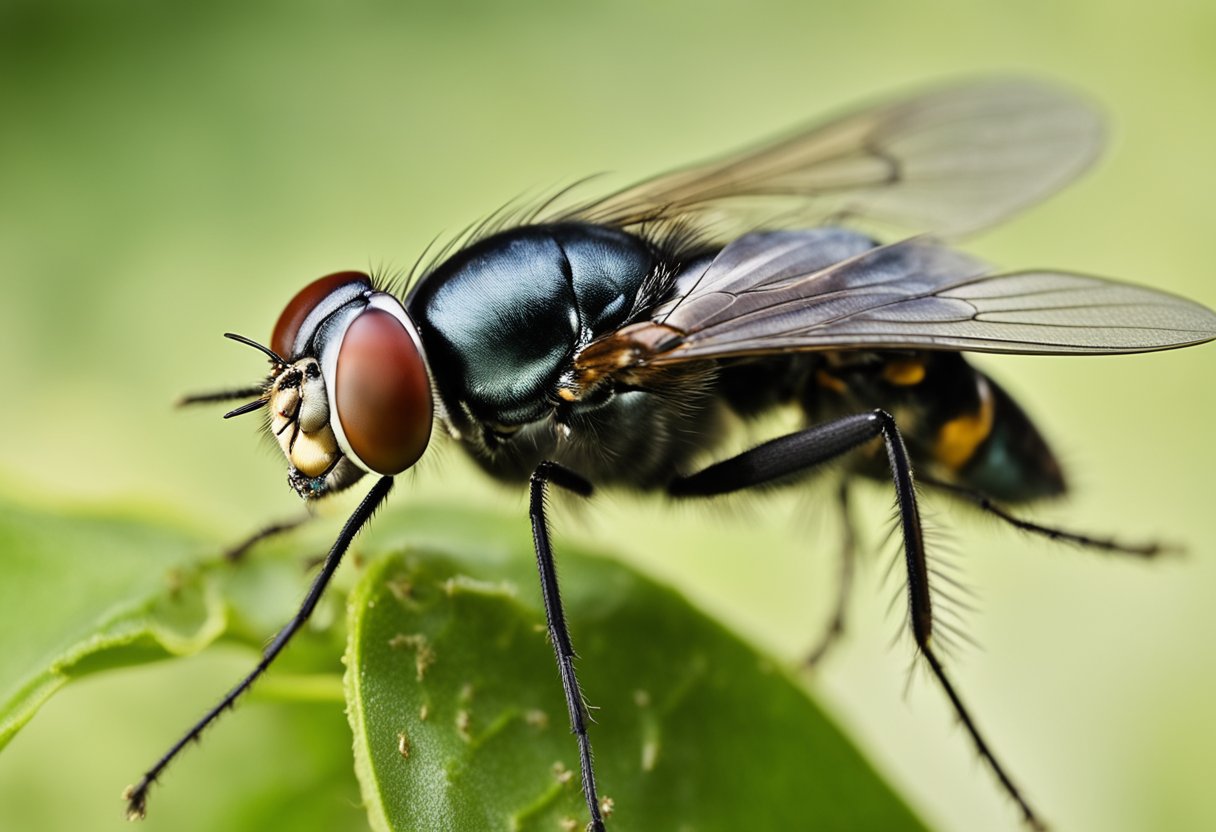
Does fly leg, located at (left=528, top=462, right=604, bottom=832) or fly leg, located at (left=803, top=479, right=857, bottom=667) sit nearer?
fly leg, located at (left=528, top=462, right=604, bottom=832)

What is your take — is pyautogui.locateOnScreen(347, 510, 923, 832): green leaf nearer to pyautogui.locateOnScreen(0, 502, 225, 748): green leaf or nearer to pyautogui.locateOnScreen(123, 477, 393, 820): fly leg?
pyautogui.locateOnScreen(123, 477, 393, 820): fly leg

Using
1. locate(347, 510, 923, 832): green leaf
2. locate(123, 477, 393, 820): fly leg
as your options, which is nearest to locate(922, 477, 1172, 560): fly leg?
locate(347, 510, 923, 832): green leaf

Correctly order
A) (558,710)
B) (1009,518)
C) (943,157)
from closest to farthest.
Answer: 1. (558,710)
2. (1009,518)
3. (943,157)

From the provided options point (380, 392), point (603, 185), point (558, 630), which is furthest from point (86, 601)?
point (603, 185)

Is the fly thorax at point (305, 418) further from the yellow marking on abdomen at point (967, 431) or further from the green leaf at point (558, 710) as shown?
the yellow marking on abdomen at point (967, 431)

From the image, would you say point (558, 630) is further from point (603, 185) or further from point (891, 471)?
point (603, 185)

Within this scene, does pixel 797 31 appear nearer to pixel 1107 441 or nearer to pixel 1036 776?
pixel 1107 441

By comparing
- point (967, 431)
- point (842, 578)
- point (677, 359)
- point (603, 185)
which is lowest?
point (842, 578)

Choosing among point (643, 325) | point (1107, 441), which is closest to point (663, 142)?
point (1107, 441)
